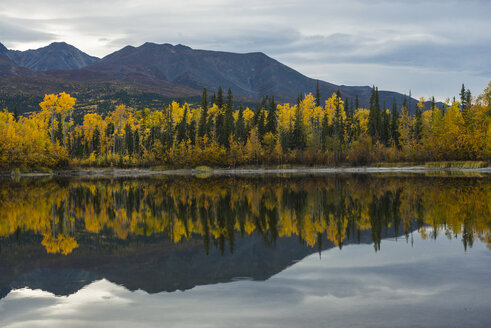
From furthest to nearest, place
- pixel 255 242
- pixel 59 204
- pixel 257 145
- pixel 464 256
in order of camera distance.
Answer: pixel 257 145
pixel 59 204
pixel 255 242
pixel 464 256

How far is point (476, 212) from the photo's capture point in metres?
20.0

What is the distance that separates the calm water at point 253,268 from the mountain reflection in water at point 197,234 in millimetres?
60

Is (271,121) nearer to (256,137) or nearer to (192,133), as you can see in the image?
(256,137)

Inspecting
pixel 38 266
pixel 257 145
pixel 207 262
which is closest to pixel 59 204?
pixel 38 266

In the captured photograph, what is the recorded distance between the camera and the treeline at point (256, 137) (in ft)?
282

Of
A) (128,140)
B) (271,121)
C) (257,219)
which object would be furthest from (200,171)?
(257,219)

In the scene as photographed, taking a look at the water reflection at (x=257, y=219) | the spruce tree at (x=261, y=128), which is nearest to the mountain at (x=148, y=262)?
the water reflection at (x=257, y=219)

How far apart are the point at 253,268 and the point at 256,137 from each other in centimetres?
8592

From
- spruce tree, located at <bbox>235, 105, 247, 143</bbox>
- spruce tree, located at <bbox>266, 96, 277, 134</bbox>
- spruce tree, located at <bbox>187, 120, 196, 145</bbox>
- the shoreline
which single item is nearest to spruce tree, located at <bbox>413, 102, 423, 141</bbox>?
the shoreline

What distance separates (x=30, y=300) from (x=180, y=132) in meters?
93.8

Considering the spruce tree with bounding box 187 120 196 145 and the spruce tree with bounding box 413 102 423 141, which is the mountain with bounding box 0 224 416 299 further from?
the spruce tree with bounding box 413 102 423 141

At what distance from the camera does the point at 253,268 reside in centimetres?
1191

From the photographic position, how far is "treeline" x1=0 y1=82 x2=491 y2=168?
86.1 m

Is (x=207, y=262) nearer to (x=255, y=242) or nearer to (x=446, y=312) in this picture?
(x=255, y=242)
